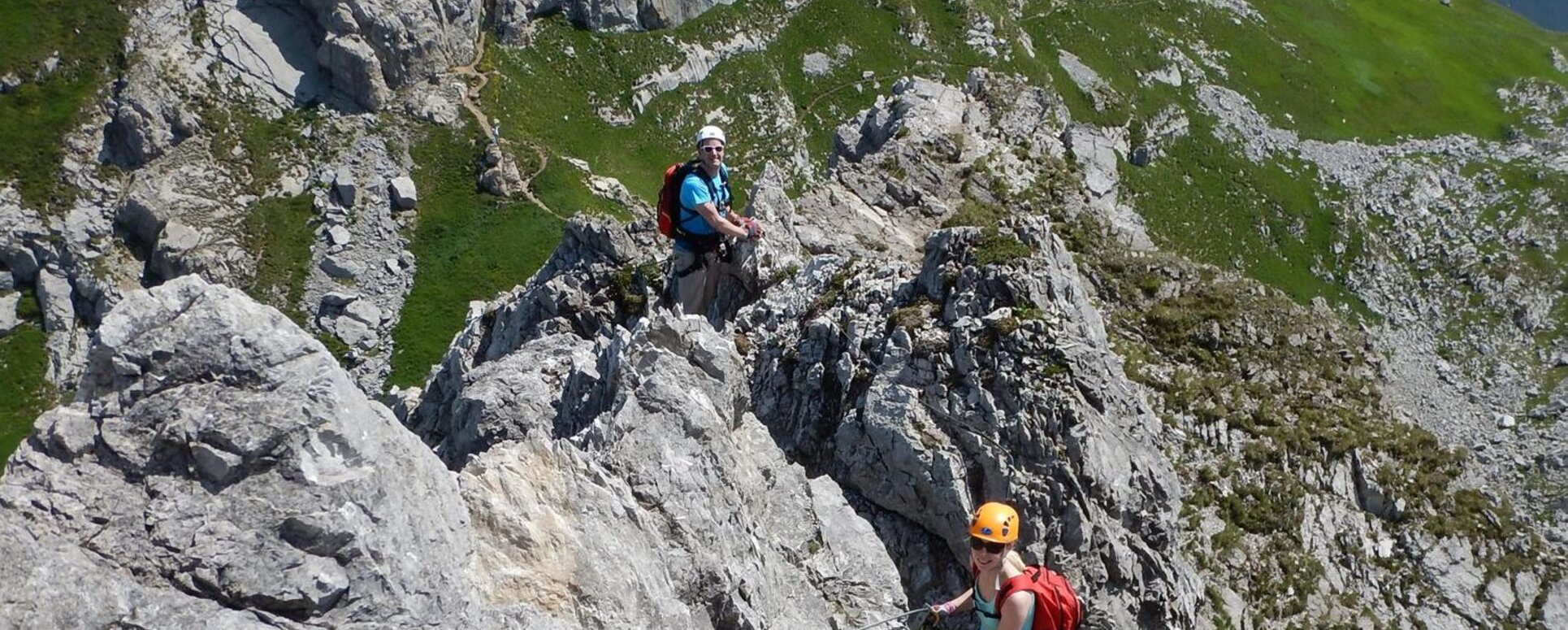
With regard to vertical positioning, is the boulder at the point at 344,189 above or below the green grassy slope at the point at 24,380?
above

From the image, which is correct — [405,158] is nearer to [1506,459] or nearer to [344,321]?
[344,321]

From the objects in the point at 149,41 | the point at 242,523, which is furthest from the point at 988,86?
the point at 149,41

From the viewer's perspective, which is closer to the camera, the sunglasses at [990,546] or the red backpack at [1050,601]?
the red backpack at [1050,601]

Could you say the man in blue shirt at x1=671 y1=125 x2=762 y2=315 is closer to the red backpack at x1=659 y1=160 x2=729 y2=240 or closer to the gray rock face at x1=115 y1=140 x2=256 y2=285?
the red backpack at x1=659 y1=160 x2=729 y2=240

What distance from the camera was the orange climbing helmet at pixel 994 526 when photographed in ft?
39.1

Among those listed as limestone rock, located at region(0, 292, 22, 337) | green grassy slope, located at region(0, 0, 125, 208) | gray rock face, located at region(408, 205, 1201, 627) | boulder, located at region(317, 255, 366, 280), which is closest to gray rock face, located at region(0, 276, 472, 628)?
gray rock face, located at region(408, 205, 1201, 627)

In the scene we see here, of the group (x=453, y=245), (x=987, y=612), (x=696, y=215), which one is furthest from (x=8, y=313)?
(x=987, y=612)

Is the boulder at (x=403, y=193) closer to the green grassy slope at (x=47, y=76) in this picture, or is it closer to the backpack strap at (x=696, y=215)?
Result: the green grassy slope at (x=47, y=76)

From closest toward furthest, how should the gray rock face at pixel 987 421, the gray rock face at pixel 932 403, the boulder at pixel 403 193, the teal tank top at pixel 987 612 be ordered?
the teal tank top at pixel 987 612 → the gray rock face at pixel 932 403 → the gray rock face at pixel 987 421 → the boulder at pixel 403 193

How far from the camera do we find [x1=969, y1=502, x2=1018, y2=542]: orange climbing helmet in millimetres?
11922

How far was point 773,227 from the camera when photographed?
96.6 ft

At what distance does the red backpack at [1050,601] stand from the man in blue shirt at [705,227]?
1178cm

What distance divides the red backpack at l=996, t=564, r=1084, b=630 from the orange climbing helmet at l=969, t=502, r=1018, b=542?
1.59 ft

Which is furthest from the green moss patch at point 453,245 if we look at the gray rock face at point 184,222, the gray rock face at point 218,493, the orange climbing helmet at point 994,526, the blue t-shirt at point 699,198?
the orange climbing helmet at point 994,526
